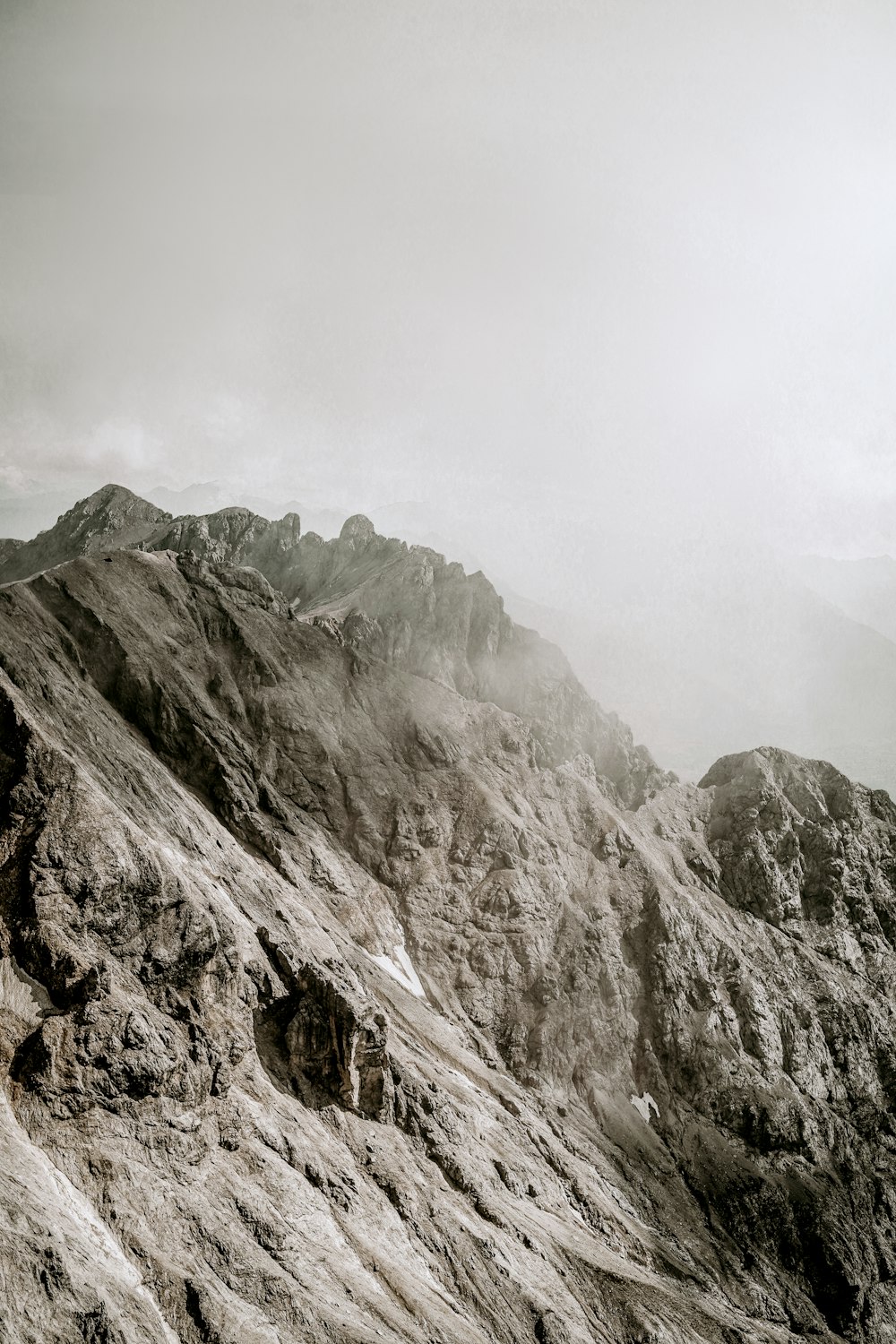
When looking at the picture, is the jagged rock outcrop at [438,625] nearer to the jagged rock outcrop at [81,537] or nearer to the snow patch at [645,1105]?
the jagged rock outcrop at [81,537]

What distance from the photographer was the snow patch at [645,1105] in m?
98.8

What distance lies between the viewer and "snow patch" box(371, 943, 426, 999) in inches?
3713

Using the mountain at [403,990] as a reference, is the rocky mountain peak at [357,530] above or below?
above

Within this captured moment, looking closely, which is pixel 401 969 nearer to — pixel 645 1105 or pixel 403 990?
pixel 403 990

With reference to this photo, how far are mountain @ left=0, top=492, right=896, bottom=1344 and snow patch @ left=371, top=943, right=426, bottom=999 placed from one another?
0.53 m

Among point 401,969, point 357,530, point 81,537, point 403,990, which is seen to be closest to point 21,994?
point 403,990

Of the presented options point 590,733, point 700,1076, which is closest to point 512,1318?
point 700,1076

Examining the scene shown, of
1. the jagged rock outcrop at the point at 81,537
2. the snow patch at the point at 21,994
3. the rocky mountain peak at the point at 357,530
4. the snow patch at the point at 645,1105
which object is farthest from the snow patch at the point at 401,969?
the jagged rock outcrop at the point at 81,537

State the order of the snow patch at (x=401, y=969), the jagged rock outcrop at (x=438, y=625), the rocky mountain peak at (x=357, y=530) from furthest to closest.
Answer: the rocky mountain peak at (x=357, y=530)
the jagged rock outcrop at (x=438, y=625)
the snow patch at (x=401, y=969)

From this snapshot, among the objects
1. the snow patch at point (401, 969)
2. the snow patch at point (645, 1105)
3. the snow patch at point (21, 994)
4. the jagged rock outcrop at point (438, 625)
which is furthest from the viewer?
the jagged rock outcrop at point (438, 625)

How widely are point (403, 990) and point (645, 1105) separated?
38.5 m

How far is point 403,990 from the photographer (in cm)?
9206

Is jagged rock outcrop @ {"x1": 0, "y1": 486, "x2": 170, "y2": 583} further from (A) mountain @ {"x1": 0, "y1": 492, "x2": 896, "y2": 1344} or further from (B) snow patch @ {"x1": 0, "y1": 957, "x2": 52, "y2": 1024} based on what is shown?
(B) snow patch @ {"x1": 0, "y1": 957, "x2": 52, "y2": 1024}

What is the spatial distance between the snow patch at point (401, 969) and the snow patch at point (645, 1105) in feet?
109
